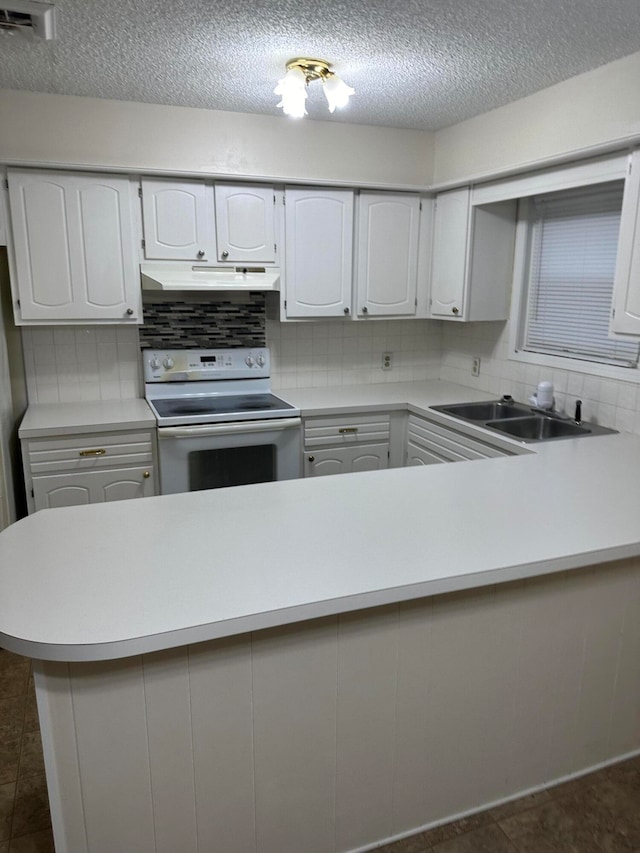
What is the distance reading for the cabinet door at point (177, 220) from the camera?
2.94m

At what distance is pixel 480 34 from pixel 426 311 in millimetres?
1660

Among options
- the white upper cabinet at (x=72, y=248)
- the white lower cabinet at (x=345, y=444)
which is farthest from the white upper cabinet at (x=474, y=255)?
the white upper cabinet at (x=72, y=248)

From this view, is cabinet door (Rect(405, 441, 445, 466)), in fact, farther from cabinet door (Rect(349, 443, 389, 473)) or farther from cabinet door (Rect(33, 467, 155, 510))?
cabinet door (Rect(33, 467, 155, 510))

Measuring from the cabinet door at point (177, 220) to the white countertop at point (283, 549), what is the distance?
5.39 feet

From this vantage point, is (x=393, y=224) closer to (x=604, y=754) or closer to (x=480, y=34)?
(x=480, y=34)

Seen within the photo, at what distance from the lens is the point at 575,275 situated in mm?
2977

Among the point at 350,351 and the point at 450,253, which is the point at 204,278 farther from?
the point at 450,253

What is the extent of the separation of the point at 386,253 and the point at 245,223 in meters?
0.83

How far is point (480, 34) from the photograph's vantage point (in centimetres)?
205

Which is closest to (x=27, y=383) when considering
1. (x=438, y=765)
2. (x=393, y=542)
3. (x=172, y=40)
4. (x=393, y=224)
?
(x=172, y=40)

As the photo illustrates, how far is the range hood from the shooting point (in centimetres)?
294

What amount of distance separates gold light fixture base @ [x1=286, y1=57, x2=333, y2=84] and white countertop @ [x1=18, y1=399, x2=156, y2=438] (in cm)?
165

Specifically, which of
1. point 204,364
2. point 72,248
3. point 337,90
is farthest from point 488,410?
point 72,248

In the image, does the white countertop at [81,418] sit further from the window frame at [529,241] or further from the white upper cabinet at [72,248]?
the window frame at [529,241]
